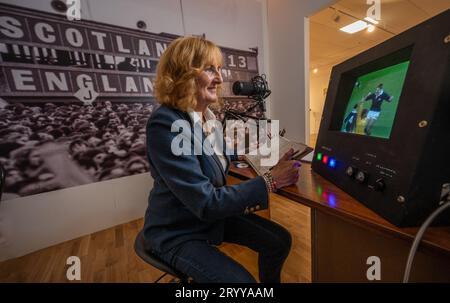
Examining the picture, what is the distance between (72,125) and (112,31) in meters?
0.91

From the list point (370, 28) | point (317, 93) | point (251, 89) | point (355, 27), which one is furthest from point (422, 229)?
point (317, 93)

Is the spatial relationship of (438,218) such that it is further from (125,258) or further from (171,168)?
(125,258)

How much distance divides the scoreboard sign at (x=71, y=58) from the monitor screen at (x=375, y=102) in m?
1.87

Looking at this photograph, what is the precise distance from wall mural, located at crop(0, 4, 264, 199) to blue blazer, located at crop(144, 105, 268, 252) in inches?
55.2

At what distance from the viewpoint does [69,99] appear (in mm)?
1707

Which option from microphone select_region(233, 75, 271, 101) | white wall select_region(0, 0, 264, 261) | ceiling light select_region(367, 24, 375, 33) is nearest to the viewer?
microphone select_region(233, 75, 271, 101)

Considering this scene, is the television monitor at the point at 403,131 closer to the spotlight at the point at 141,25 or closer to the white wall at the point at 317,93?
Result: the spotlight at the point at 141,25

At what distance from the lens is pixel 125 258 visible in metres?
1.57

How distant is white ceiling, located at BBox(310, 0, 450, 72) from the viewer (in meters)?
2.73

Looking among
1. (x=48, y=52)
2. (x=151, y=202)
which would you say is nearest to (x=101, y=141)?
(x=48, y=52)

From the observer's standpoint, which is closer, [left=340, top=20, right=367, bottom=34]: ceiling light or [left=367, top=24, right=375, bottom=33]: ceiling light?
[left=340, top=20, right=367, bottom=34]: ceiling light

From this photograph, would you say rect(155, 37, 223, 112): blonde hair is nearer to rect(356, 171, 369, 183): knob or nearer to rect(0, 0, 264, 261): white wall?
rect(356, 171, 369, 183): knob

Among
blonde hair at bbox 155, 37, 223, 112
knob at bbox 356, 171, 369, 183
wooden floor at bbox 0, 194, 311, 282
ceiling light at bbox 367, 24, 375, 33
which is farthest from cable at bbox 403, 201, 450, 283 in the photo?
ceiling light at bbox 367, 24, 375, 33

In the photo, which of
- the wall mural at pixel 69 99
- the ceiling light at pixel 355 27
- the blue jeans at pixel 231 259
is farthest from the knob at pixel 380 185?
the ceiling light at pixel 355 27
